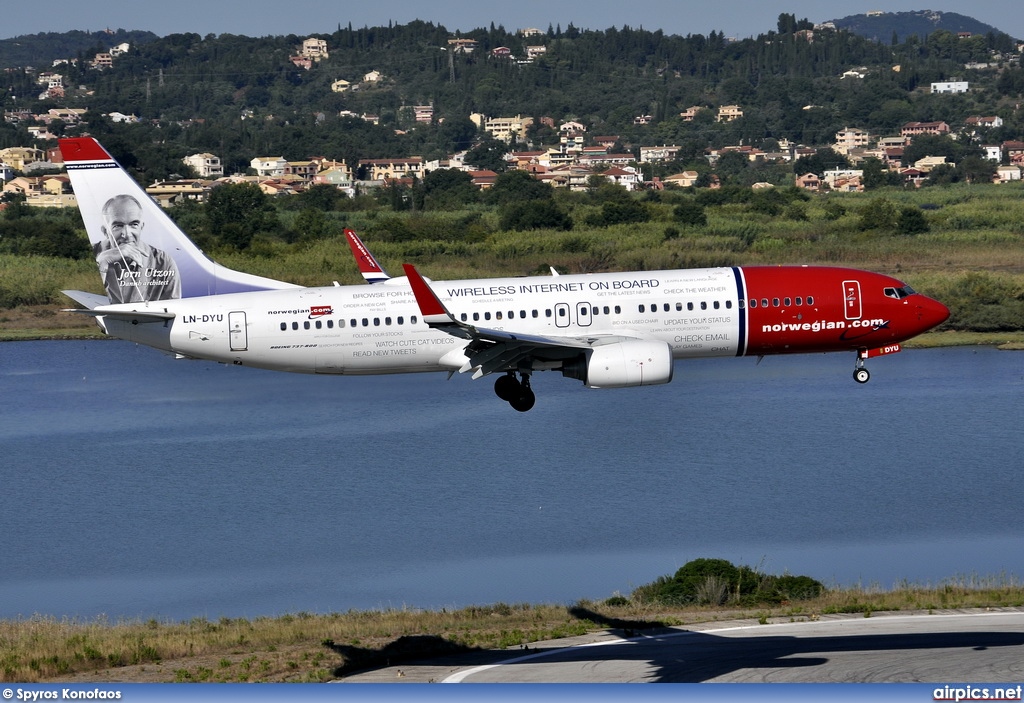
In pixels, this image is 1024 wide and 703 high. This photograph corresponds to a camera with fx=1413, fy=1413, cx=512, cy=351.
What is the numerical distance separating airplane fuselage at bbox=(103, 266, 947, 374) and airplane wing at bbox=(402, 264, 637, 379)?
400 millimetres

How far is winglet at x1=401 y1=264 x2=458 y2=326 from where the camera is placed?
4556cm

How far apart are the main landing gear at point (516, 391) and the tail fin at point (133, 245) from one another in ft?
29.5

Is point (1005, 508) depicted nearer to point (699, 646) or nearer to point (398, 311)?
point (699, 646)

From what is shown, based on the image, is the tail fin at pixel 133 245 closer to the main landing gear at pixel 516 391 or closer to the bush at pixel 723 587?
the main landing gear at pixel 516 391

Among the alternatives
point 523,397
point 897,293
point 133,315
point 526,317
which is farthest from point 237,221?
point 897,293

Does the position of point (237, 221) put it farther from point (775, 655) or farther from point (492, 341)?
point (775, 655)

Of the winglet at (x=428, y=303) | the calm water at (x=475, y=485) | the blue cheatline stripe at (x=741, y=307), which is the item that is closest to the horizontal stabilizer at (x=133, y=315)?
the winglet at (x=428, y=303)

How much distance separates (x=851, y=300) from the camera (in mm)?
51406

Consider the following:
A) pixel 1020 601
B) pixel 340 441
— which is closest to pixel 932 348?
pixel 340 441

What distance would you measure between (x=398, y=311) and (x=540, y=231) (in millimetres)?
126888

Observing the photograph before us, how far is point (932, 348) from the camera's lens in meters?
127

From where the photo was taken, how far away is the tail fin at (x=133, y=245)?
175ft

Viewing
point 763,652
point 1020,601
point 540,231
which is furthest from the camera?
point 540,231

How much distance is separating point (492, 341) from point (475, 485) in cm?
4061
